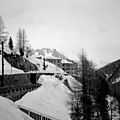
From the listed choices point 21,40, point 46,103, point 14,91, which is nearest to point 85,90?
point 46,103

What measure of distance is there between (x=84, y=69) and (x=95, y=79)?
Answer: 5.12 ft

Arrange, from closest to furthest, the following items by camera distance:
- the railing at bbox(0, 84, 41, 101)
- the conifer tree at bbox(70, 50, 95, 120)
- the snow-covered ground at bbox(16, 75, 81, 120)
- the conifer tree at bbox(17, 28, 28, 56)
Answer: the conifer tree at bbox(70, 50, 95, 120), the snow-covered ground at bbox(16, 75, 81, 120), the railing at bbox(0, 84, 41, 101), the conifer tree at bbox(17, 28, 28, 56)

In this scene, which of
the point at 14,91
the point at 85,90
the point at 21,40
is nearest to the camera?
the point at 85,90

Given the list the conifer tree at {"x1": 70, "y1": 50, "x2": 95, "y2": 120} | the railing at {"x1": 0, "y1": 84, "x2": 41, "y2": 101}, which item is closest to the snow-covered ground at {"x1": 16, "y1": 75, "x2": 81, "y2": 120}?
the railing at {"x1": 0, "y1": 84, "x2": 41, "y2": 101}

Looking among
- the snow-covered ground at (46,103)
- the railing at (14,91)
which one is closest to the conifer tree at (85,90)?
the snow-covered ground at (46,103)

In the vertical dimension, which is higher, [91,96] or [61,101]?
[91,96]

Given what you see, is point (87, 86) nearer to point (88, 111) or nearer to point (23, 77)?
point (88, 111)

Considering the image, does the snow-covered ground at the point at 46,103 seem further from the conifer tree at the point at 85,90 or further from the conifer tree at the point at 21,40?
the conifer tree at the point at 21,40

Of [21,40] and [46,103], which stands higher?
[21,40]

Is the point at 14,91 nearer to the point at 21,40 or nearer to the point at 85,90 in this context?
the point at 85,90

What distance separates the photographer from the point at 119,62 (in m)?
111

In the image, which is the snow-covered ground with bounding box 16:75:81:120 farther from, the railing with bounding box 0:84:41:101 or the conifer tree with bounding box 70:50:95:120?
the conifer tree with bounding box 70:50:95:120

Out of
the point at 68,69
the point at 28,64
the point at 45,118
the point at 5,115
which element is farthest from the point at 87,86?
the point at 68,69

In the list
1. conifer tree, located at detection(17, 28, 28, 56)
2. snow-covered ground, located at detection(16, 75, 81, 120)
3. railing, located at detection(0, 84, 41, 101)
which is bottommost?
snow-covered ground, located at detection(16, 75, 81, 120)
